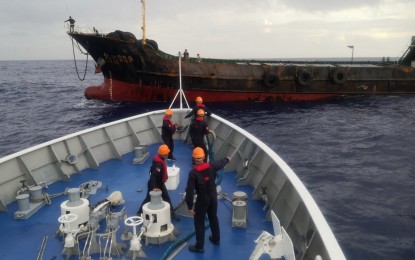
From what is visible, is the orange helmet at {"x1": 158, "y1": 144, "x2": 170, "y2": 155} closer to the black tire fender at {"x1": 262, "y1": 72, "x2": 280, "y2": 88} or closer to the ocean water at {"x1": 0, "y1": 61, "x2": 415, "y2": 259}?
the ocean water at {"x1": 0, "y1": 61, "x2": 415, "y2": 259}

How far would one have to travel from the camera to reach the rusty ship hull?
2630cm

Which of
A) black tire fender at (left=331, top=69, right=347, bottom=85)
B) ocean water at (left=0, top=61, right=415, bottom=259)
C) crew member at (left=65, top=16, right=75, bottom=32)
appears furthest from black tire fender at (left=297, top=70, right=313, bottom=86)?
crew member at (left=65, top=16, right=75, bottom=32)

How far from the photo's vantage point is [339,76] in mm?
29734

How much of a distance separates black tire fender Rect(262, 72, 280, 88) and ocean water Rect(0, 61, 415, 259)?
1743 mm

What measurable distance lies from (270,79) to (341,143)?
35.8 ft

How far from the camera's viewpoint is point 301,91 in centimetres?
2944

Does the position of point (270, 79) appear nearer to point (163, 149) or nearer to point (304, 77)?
point (304, 77)

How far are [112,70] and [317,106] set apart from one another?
17552mm

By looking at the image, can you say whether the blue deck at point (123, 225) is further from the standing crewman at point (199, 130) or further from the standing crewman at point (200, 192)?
the standing crewman at point (199, 130)

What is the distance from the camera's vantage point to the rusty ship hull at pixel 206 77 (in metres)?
26.3

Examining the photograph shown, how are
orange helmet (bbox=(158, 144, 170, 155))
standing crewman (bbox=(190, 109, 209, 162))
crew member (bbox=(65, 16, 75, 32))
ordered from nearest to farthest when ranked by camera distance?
orange helmet (bbox=(158, 144, 170, 155)) → standing crewman (bbox=(190, 109, 209, 162)) → crew member (bbox=(65, 16, 75, 32))

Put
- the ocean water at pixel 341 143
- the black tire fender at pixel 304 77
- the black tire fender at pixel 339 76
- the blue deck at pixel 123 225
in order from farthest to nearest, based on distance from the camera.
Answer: the black tire fender at pixel 339 76, the black tire fender at pixel 304 77, the ocean water at pixel 341 143, the blue deck at pixel 123 225

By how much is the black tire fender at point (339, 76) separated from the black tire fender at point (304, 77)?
2.24 meters

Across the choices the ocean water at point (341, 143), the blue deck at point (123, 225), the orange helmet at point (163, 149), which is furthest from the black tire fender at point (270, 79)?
the orange helmet at point (163, 149)
